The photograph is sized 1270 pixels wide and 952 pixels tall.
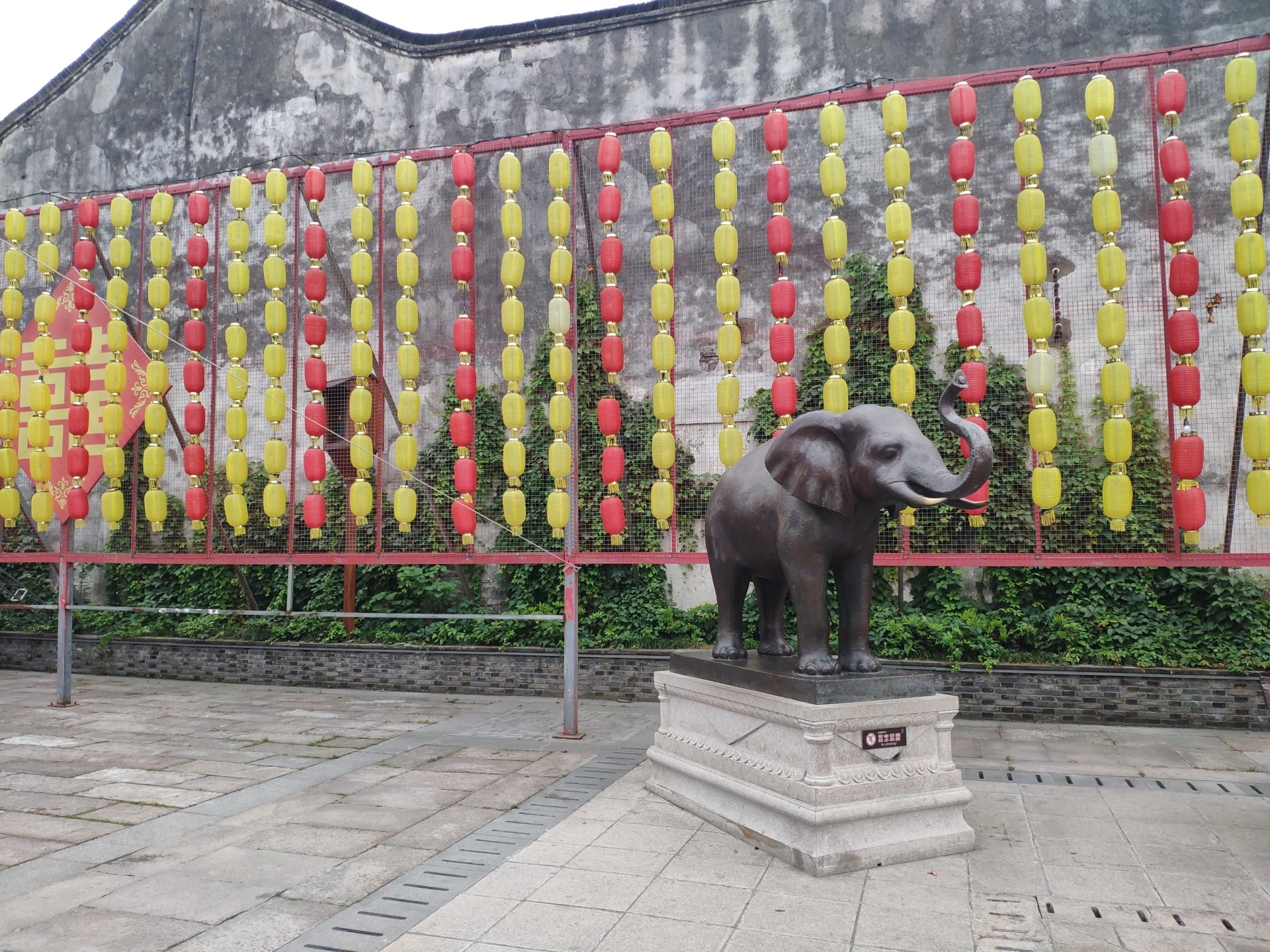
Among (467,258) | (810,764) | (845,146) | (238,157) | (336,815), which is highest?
(238,157)

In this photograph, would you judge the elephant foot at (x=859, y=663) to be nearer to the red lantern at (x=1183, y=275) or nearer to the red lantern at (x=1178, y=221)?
the red lantern at (x=1183, y=275)

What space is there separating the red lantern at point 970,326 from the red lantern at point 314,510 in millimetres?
4987

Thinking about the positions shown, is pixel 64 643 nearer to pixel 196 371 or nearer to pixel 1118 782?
pixel 196 371

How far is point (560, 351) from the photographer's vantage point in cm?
669

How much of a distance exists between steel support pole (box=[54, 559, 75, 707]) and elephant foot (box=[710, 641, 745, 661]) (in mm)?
6101

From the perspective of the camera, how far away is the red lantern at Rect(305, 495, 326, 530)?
24.1 ft

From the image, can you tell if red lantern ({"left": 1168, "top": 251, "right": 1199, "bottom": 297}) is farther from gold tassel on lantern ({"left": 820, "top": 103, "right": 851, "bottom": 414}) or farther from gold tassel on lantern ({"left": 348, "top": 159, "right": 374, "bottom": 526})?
gold tassel on lantern ({"left": 348, "top": 159, "right": 374, "bottom": 526})

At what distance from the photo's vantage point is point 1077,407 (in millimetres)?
8156

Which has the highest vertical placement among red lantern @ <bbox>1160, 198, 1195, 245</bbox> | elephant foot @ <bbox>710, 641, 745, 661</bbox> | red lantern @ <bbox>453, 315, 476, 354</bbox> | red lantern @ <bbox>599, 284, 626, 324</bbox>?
red lantern @ <bbox>1160, 198, 1195, 245</bbox>

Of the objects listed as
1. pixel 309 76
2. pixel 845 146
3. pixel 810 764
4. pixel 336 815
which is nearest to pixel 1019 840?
pixel 810 764

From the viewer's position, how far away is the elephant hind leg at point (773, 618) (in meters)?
4.82

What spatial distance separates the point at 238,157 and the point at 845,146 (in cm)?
719

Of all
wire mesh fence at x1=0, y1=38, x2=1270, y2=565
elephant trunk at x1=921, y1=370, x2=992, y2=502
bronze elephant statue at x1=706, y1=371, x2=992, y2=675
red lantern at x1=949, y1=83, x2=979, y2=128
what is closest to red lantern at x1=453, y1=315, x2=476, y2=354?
wire mesh fence at x1=0, y1=38, x2=1270, y2=565

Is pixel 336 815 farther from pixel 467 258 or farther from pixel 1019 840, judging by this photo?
pixel 467 258
